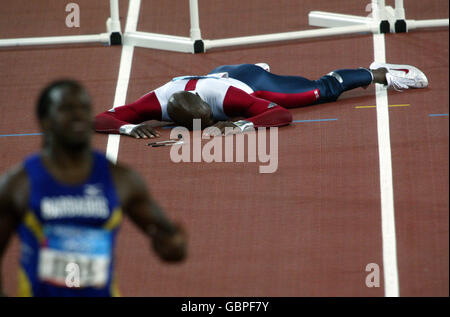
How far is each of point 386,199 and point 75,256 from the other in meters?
2.84

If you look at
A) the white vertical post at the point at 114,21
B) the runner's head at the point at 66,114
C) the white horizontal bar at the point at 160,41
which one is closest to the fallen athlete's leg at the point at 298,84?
the white horizontal bar at the point at 160,41

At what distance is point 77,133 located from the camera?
3.15m

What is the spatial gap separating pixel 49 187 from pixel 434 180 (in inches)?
126

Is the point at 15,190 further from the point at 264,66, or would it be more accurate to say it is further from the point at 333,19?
the point at 333,19

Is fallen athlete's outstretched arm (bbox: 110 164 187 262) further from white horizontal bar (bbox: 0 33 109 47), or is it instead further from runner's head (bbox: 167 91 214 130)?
white horizontal bar (bbox: 0 33 109 47)

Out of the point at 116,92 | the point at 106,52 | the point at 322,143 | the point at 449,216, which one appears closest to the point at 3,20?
the point at 106,52

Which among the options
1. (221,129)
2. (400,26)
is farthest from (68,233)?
(400,26)

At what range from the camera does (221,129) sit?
6.76 meters

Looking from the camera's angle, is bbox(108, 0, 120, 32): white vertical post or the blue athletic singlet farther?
bbox(108, 0, 120, 32): white vertical post

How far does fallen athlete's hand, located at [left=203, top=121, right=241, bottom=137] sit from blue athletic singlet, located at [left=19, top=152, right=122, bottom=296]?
11.1 feet

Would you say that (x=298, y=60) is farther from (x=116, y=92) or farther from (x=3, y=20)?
(x=3, y=20)

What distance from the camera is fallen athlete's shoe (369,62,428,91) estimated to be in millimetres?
7332

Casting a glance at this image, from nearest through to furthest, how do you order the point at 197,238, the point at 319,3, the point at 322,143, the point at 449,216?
the point at 449,216 → the point at 197,238 → the point at 322,143 → the point at 319,3

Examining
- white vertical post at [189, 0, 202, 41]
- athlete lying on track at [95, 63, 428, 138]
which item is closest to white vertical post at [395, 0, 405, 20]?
athlete lying on track at [95, 63, 428, 138]
